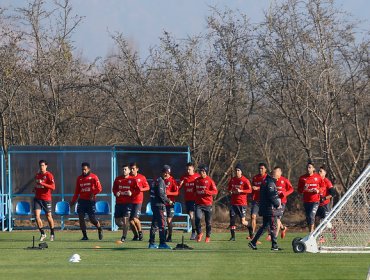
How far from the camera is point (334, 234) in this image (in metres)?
22.1

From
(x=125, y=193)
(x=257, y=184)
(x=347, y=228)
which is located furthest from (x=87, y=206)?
(x=347, y=228)

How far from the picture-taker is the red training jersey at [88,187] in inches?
1051

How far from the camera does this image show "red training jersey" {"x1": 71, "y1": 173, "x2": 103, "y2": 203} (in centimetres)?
2669

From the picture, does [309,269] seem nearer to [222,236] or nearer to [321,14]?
[222,236]

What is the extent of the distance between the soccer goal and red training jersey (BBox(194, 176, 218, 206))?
480 cm

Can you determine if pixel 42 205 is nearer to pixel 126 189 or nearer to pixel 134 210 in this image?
pixel 126 189

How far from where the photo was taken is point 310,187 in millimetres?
26375

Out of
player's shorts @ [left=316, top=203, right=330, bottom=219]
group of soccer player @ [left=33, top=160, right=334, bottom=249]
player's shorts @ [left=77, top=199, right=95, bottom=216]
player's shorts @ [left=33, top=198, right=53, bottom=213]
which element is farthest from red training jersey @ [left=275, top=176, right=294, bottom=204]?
player's shorts @ [left=33, top=198, right=53, bottom=213]

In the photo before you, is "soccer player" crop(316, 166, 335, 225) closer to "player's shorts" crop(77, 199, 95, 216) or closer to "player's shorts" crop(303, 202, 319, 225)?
"player's shorts" crop(303, 202, 319, 225)

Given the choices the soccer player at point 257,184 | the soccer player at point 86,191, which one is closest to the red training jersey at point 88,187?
the soccer player at point 86,191

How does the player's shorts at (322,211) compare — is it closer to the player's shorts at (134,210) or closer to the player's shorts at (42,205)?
the player's shorts at (134,210)

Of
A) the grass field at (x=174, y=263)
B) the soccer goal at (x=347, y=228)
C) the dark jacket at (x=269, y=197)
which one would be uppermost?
the dark jacket at (x=269, y=197)

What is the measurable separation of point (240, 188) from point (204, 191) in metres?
1.71

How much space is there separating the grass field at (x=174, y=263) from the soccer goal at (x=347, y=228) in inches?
20.9
